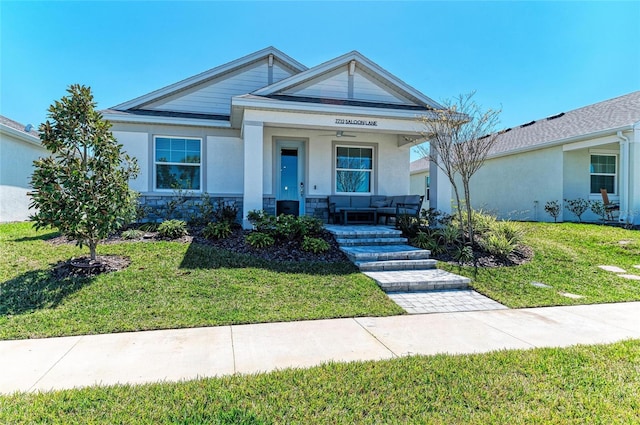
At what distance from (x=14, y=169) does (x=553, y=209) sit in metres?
20.9

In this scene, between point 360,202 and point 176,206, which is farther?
point 360,202

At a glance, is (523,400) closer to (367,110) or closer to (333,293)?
(333,293)

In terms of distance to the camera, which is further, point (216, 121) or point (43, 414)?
point (216, 121)

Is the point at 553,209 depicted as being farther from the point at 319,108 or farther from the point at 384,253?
the point at 319,108

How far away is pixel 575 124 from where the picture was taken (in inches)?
579

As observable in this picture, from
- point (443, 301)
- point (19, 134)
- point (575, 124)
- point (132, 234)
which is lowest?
point (443, 301)

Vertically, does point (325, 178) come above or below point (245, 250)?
above

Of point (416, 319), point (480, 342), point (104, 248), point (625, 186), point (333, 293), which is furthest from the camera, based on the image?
point (625, 186)

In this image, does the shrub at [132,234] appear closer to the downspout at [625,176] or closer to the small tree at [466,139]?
the small tree at [466,139]

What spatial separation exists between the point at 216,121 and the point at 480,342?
10.1 meters

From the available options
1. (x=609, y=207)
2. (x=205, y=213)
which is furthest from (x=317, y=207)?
(x=609, y=207)

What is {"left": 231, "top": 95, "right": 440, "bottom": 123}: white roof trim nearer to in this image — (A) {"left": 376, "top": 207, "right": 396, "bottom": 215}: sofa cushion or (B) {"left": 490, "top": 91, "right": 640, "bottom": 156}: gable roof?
(A) {"left": 376, "top": 207, "right": 396, "bottom": 215}: sofa cushion

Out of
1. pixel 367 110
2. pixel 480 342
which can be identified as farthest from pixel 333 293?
pixel 367 110

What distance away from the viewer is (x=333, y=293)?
5.62m
